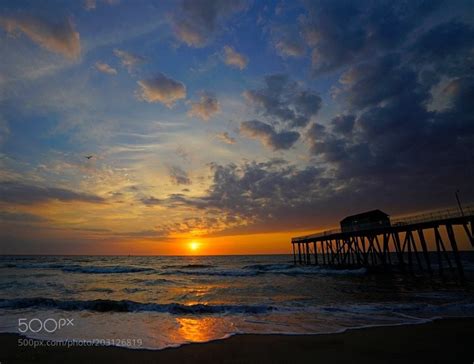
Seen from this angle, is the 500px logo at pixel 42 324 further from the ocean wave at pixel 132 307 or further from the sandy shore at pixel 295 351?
the ocean wave at pixel 132 307

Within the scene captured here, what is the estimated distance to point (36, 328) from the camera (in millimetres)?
8922

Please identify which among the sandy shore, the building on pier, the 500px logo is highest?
the building on pier

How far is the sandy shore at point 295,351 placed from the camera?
5879mm

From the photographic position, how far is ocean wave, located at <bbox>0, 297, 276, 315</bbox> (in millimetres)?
12008

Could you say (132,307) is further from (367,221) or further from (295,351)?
(367,221)

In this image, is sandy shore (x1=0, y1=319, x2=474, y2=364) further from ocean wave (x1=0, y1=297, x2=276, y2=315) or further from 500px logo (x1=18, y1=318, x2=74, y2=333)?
ocean wave (x1=0, y1=297, x2=276, y2=315)

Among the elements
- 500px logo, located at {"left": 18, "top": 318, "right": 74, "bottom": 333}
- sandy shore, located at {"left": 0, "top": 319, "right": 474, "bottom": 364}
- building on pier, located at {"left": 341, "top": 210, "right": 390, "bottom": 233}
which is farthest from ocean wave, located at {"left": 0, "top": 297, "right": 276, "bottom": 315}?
building on pier, located at {"left": 341, "top": 210, "right": 390, "bottom": 233}

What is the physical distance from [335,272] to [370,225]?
7.26 meters

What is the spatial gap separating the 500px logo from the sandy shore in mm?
1057

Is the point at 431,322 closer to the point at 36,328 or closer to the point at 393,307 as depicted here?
the point at 393,307

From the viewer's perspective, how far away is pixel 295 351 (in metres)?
6.38

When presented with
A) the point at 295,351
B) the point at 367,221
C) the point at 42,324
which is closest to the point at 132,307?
the point at 42,324

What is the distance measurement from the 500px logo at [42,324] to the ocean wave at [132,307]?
2.32m

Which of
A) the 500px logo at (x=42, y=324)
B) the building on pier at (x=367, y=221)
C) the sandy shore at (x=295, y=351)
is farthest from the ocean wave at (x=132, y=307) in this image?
the building on pier at (x=367, y=221)
